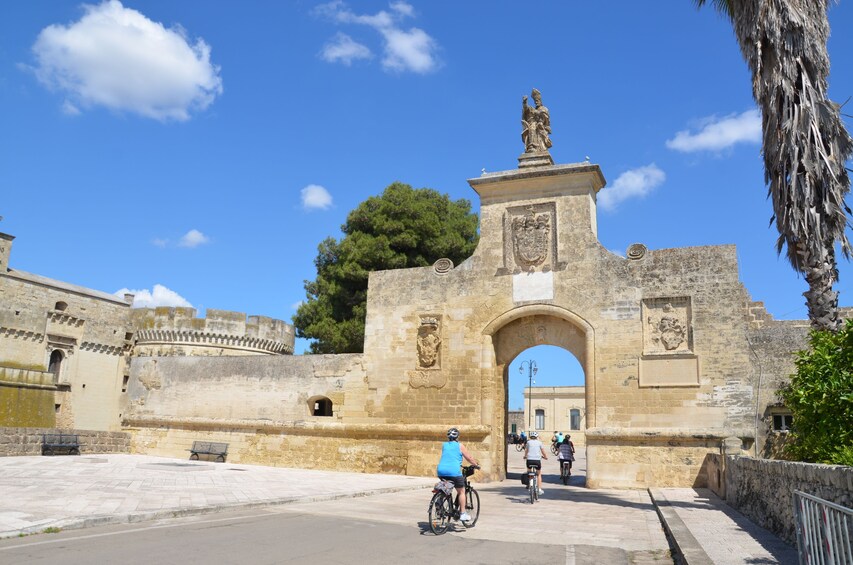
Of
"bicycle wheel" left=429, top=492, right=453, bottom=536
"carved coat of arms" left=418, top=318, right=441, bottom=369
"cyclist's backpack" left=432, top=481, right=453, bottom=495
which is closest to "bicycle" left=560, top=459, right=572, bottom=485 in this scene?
"carved coat of arms" left=418, top=318, right=441, bottom=369

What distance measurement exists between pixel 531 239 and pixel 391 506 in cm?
880

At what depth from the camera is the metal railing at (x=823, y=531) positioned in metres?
4.02

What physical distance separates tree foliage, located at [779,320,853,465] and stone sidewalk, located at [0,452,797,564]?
1.34 meters

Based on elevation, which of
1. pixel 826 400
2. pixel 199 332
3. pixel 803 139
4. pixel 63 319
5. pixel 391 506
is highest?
pixel 803 139

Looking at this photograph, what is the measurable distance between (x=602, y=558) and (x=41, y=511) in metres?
6.49

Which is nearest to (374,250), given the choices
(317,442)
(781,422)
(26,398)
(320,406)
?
(320,406)

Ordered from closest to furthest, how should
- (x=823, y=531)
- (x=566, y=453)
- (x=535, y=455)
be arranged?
(x=823, y=531)
(x=535, y=455)
(x=566, y=453)

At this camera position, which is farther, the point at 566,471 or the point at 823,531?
the point at 566,471

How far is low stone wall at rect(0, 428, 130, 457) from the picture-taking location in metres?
17.7

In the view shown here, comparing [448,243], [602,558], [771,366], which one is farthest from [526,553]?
[448,243]

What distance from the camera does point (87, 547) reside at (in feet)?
20.7

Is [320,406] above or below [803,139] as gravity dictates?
below

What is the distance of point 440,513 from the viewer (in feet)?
27.2

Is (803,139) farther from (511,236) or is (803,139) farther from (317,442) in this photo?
(317,442)
